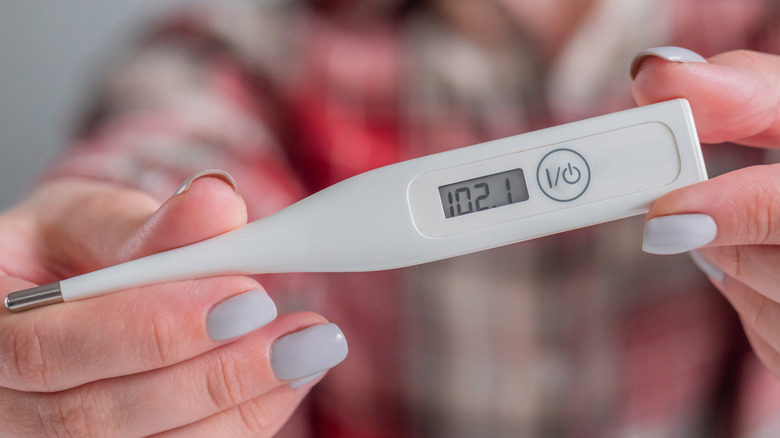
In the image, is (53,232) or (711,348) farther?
(711,348)

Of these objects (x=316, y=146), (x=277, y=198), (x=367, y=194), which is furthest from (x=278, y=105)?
(x=367, y=194)

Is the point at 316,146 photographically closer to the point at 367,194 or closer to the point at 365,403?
the point at 365,403

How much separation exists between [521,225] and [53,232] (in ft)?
1.90

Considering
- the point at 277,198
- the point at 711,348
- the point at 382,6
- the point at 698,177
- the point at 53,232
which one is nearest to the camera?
the point at 698,177

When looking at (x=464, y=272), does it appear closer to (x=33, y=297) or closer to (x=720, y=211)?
(x=720, y=211)

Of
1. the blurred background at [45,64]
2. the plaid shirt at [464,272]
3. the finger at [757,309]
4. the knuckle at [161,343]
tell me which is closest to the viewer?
the knuckle at [161,343]

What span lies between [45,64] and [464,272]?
112 cm

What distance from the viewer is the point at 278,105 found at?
1373 mm

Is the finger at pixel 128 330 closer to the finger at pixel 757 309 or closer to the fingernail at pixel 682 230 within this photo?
the fingernail at pixel 682 230

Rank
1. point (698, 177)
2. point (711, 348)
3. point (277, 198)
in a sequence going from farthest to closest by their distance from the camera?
1. point (711, 348)
2. point (277, 198)
3. point (698, 177)

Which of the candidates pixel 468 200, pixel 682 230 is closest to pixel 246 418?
pixel 468 200

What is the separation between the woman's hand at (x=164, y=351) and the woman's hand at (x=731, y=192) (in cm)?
38

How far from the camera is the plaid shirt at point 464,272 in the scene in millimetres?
1284

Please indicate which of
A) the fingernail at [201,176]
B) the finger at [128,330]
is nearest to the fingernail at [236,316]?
the finger at [128,330]
